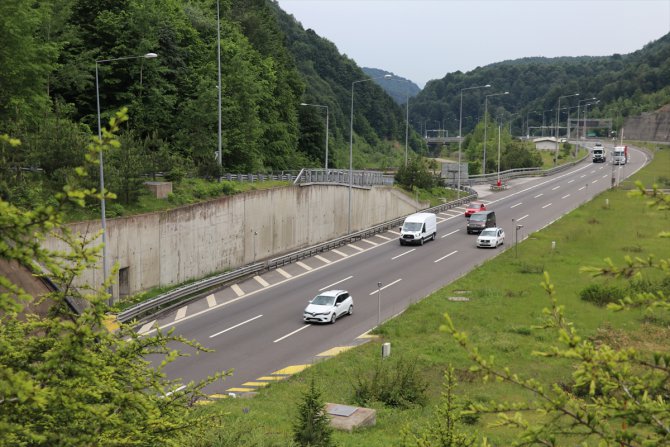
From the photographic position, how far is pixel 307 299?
35.4 meters

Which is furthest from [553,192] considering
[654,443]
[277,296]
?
[654,443]

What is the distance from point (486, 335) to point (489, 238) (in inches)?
814

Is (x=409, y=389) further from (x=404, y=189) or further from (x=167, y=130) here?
(x=404, y=189)

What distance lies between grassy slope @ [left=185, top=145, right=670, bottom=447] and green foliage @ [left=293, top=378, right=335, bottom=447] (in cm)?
68

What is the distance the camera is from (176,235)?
3734 centimetres

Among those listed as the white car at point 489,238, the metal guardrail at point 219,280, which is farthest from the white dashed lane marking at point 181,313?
the white car at point 489,238

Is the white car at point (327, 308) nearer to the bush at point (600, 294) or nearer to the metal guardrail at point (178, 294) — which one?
the metal guardrail at point (178, 294)

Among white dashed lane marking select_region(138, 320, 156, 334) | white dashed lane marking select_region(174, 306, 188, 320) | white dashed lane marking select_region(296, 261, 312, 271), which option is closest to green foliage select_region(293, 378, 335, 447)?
white dashed lane marking select_region(138, 320, 156, 334)

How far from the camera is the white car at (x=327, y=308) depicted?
102ft

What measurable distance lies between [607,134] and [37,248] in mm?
186775

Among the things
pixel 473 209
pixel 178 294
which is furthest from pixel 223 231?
pixel 473 209

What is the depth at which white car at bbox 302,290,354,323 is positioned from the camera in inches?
1224

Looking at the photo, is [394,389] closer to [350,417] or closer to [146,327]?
[350,417]

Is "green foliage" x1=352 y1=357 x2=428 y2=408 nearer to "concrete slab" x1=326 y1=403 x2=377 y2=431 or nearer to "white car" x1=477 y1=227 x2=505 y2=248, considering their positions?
"concrete slab" x1=326 y1=403 x2=377 y2=431
